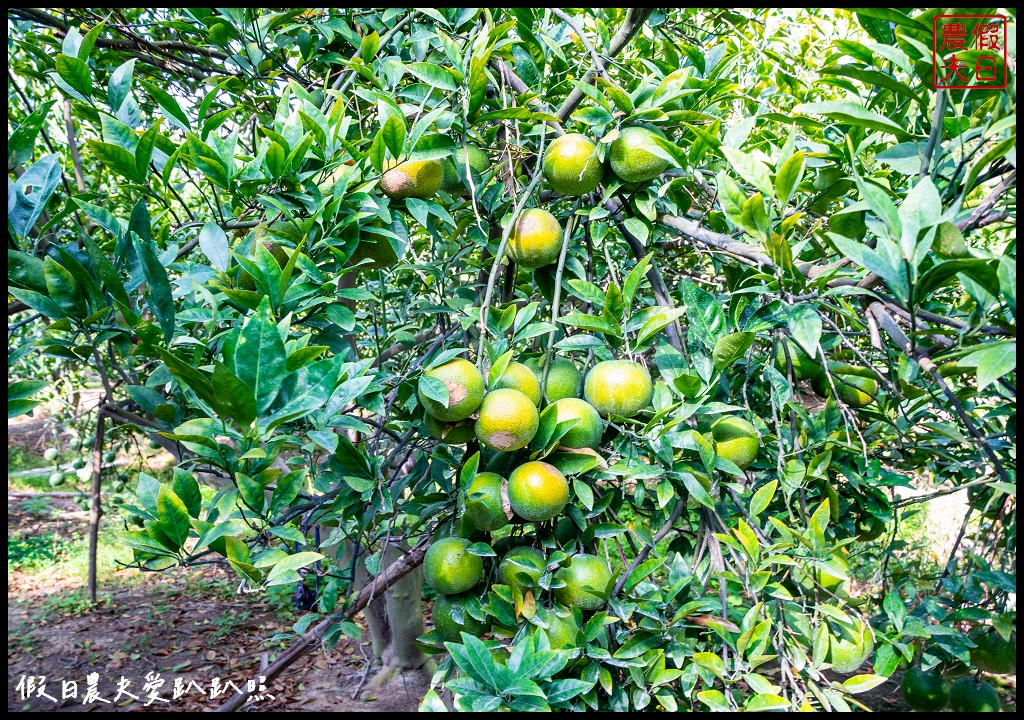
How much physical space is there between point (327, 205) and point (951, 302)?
1699mm

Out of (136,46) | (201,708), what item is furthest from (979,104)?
(201,708)

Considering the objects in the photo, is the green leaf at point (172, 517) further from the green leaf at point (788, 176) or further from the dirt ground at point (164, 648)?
the dirt ground at point (164, 648)

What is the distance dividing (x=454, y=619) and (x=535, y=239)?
774mm

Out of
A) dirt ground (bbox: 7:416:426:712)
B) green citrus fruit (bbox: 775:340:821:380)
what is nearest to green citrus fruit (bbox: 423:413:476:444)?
green citrus fruit (bbox: 775:340:821:380)

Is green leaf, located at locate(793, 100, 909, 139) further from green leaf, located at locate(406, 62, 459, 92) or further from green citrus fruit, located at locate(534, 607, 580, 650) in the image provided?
A: green citrus fruit, located at locate(534, 607, 580, 650)

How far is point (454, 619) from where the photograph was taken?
1.19m

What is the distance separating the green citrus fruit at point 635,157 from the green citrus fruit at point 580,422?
1.57 ft

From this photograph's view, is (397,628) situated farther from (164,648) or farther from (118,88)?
(118,88)

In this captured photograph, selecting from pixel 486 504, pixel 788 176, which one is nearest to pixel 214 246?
pixel 486 504

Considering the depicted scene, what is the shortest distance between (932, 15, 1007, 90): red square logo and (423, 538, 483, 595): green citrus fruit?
1.08 m

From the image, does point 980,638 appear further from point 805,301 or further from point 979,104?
point 979,104

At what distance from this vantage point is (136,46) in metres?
2.06

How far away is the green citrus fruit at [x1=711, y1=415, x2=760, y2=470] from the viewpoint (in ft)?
3.95

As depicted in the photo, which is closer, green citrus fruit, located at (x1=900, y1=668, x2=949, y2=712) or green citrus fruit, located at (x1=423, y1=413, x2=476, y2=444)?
green citrus fruit, located at (x1=423, y1=413, x2=476, y2=444)
